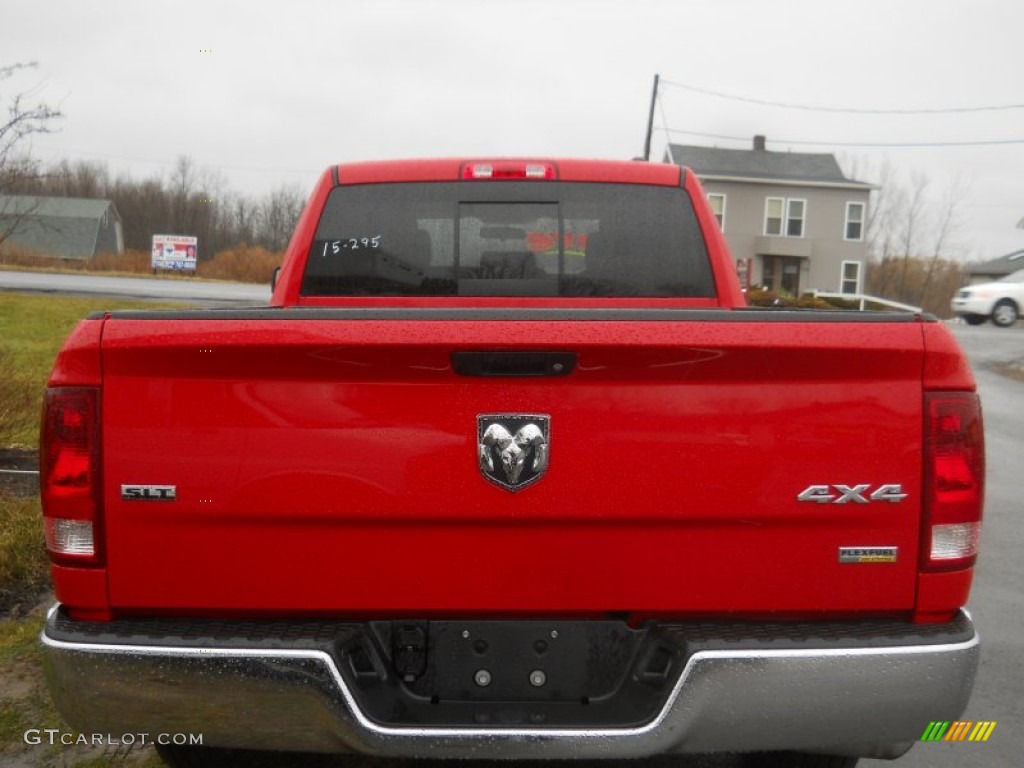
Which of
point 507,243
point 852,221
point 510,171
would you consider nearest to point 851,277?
point 852,221

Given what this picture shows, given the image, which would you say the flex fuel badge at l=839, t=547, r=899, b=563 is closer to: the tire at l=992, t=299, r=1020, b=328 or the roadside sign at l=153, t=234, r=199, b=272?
the tire at l=992, t=299, r=1020, b=328

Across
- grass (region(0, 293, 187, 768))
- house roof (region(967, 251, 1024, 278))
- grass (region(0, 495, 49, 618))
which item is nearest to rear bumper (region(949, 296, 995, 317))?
grass (region(0, 293, 187, 768))

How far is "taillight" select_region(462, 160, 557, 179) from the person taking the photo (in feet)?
13.2

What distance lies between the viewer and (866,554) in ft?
7.34

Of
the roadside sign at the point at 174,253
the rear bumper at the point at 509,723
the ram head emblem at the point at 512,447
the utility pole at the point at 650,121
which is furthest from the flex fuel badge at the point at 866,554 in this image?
the roadside sign at the point at 174,253

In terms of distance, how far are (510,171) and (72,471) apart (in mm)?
2342

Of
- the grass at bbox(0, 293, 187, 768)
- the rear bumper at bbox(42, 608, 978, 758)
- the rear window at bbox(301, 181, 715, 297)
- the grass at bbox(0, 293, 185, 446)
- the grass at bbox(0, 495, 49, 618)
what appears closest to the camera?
the rear bumper at bbox(42, 608, 978, 758)

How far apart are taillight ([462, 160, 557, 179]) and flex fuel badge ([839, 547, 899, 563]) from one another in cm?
230

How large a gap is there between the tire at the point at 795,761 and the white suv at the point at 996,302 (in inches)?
1042

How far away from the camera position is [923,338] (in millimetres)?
2232

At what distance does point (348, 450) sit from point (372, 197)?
210 cm

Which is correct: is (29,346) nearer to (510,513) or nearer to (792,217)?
(510,513)

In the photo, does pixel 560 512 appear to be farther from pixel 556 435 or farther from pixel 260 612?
pixel 260 612

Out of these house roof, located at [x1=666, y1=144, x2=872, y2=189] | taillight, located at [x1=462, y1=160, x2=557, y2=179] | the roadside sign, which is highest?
house roof, located at [x1=666, y1=144, x2=872, y2=189]
